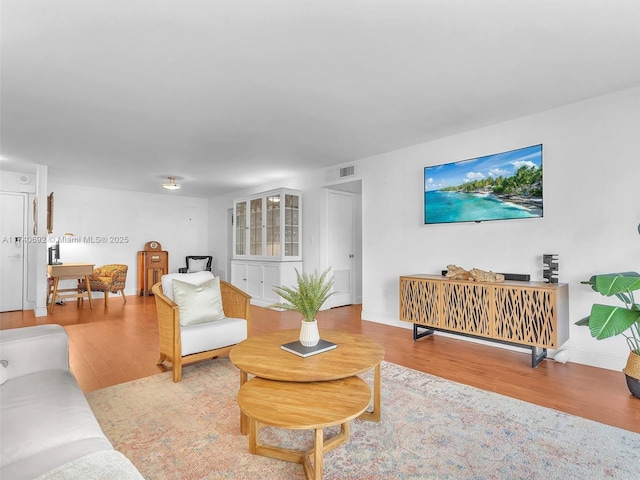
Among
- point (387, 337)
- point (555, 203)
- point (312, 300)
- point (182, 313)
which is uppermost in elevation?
point (555, 203)

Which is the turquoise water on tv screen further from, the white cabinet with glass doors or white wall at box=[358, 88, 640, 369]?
the white cabinet with glass doors

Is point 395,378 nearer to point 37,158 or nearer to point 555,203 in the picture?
point 555,203

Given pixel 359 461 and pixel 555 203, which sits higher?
pixel 555 203

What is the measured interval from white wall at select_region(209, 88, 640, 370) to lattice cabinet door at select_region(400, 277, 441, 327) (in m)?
0.50

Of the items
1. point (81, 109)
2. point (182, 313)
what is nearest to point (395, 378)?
point (182, 313)

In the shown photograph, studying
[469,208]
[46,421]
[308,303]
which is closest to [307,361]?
[308,303]

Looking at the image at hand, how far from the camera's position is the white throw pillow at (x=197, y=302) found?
2.91 metres

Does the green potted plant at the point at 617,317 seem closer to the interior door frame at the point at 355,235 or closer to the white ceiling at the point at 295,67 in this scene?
the white ceiling at the point at 295,67

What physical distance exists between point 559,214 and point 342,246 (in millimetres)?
3475

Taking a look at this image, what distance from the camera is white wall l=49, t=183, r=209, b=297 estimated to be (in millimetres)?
6992

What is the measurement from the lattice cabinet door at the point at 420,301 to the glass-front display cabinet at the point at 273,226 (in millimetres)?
2645

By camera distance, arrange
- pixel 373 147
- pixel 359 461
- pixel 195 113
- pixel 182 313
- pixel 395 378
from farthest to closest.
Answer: pixel 373 147 → pixel 195 113 → pixel 182 313 → pixel 395 378 → pixel 359 461

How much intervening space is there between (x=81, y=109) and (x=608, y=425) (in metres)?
4.85

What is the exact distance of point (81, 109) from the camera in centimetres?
320
